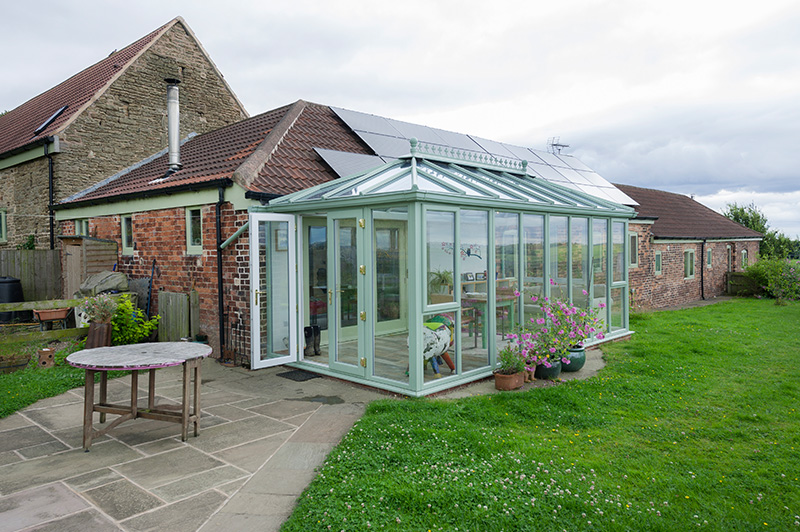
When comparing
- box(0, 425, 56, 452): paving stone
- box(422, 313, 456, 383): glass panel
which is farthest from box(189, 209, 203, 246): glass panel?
box(422, 313, 456, 383): glass panel

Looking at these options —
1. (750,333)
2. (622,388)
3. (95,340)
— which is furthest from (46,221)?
(750,333)

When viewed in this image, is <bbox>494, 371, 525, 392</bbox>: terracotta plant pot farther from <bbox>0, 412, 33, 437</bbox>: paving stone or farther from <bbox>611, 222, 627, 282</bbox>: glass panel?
<bbox>0, 412, 33, 437</bbox>: paving stone

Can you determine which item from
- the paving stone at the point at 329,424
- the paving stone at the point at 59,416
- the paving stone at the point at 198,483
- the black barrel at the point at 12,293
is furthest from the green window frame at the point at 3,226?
the paving stone at the point at 198,483

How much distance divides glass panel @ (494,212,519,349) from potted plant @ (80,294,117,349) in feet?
19.4

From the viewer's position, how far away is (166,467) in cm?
449

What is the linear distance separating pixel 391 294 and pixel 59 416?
3.96 m

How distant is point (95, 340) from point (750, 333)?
1252 cm

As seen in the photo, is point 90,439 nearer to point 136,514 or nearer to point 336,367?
point 136,514

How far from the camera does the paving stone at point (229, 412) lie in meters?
5.79

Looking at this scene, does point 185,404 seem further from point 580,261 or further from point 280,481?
point 580,261

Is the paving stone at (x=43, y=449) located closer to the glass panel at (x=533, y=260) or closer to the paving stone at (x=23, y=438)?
the paving stone at (x=23, y=438)

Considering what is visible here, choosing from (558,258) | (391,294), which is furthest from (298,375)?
(558,258)

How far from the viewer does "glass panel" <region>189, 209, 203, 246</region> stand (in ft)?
29.3

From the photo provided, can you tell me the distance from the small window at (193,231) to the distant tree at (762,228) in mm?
28671
